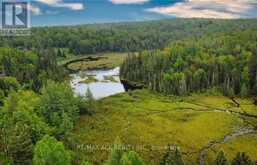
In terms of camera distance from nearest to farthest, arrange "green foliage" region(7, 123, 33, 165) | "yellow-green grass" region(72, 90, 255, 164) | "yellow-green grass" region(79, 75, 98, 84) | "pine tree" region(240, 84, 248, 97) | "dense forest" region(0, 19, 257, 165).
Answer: "green foliage" region(7, 123, 33, 165) < "dense forest" region(0, 19, 257, 165) < "yellow-green grass" region(72, 90, 255, 164) < "pine tree" region(240, 84, 248, 97) < "yellow-green grass" region(79, 75, 98, 84)

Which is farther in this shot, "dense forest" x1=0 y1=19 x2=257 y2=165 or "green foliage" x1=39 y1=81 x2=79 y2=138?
"green foliage" x1=39 y1=81 x2=79 y2=138

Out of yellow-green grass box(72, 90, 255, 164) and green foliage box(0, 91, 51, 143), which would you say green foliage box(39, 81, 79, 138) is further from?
green foliage box(0, 91, 51, 143)

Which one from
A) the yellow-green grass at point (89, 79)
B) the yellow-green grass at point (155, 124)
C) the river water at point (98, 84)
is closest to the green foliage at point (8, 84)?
the yellow-green grass at point (155, 124)

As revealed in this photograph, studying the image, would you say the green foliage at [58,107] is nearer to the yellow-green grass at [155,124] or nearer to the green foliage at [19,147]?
the yellow-green grass at [155,124]

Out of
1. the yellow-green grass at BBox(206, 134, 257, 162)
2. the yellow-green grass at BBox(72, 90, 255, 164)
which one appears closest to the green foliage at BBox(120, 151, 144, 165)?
the yellow-green grass at BBox(72, 90, 255, 164)

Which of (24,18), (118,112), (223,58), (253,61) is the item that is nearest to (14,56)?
(24,18)
